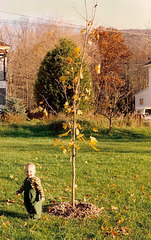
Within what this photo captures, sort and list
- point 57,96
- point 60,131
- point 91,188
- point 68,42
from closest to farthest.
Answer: point 91,188, point 60,131, point 57,96, point 68,42

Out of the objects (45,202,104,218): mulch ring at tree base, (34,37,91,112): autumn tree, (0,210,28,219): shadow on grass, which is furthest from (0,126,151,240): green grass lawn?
(34,37,91,112): autumn tree

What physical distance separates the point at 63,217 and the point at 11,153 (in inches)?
208

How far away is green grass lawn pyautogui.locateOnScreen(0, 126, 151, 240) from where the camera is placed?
418 cm

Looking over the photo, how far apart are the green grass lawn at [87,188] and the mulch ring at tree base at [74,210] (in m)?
0.11

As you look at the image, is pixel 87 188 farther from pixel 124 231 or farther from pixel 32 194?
pixel 124 231

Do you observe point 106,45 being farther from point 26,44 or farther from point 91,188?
point 91,188

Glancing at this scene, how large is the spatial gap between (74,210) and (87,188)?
131 centimetres

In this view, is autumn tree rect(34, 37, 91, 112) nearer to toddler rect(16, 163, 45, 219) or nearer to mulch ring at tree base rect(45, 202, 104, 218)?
mulch ring at tree base rect(45, 202, 104, 218)

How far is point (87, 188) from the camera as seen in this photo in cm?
610

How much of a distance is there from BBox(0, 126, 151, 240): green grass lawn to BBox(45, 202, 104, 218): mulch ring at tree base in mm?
112

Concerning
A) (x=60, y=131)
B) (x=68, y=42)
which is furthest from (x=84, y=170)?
(x=68, y=42)

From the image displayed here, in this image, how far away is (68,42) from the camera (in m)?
18.2

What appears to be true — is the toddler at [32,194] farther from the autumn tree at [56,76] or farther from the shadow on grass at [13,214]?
the autumn tree at [56,76]

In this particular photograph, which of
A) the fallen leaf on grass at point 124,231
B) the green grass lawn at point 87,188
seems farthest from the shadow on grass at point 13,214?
the fallen leaf on grass at point 124,231
